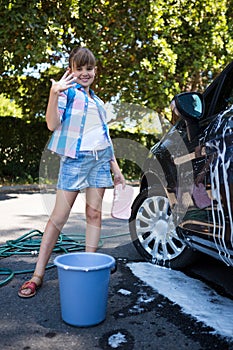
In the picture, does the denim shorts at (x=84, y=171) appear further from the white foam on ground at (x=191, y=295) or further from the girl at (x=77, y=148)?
the white foam on ground at (x=191, y=295)

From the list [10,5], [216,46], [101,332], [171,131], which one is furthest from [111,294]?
[216,46]

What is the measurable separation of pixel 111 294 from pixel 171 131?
137 cm

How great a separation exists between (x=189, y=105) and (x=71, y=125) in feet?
2.53

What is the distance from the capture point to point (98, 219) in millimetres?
2809

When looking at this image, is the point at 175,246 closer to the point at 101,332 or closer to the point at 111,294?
the point at 111,294

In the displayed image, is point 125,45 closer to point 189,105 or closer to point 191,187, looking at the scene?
point 189,105

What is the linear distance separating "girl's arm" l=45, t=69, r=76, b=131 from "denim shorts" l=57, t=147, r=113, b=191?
0.26m

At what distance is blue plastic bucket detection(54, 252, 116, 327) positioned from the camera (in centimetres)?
203

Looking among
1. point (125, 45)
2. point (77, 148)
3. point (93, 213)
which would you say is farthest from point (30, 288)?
point (125, 45)

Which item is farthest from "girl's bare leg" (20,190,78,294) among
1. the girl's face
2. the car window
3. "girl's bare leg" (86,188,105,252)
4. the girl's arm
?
the car window

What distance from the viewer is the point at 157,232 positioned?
327 cm

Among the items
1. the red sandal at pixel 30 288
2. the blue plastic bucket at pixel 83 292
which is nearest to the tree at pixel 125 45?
the red sandal at pixel 30 288

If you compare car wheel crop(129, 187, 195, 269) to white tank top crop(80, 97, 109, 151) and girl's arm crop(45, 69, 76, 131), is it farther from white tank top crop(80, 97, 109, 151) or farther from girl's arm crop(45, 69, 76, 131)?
girl's arm crop(45, 69, 76, 131)

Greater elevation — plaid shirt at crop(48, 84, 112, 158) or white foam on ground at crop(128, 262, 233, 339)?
plaid shirt at crop(48, 84, 112, 158)
